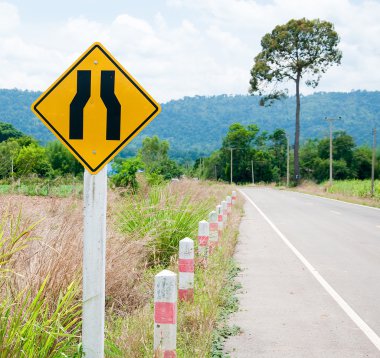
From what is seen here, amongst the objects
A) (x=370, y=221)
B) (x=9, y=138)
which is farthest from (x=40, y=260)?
(x=9, y=138)

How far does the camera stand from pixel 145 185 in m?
12.4

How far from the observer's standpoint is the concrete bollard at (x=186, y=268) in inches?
256

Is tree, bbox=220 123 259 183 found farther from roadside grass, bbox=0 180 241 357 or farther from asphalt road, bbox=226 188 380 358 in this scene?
roadside grass, bbox=0 180 241 357

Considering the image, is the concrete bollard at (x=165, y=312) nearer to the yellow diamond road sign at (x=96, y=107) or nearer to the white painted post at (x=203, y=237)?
the yellow diamond road sign at (x=96, y=107)

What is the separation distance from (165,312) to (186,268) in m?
2.02

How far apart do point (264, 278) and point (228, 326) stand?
123 inches

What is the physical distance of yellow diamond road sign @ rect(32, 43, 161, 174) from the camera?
3.85 metres

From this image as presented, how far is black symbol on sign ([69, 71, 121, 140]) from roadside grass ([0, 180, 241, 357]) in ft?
2.97

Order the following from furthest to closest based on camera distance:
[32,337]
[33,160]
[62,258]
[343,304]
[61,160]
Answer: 1. [61,160]
2. [33,160]
3. [343,304]
4. [62,258]
5. [32,337]

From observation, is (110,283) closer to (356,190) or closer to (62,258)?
(62,258)

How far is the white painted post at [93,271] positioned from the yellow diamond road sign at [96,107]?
0.66 ft

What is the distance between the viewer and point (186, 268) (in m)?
6.50

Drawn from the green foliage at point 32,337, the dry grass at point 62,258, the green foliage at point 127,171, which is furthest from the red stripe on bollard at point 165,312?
the green foliage at point 127,171

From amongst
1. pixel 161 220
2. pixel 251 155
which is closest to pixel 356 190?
pixel 161 220
